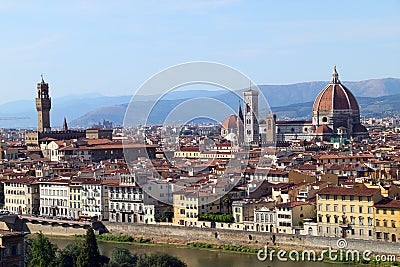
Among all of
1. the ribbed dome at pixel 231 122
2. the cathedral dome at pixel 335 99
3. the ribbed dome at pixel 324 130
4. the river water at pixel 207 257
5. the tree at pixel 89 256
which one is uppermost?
the cathedral dome at pixel 335 99

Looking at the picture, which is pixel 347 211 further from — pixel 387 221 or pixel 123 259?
pixel 123 259

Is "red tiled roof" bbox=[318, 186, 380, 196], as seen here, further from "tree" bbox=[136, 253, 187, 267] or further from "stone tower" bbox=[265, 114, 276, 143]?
"stone tower" bbox=[265, 114, 276, 143]

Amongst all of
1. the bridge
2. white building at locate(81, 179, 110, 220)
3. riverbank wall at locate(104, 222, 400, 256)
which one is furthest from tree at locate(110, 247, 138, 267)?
white building at locate(81, 179, 110, 220)

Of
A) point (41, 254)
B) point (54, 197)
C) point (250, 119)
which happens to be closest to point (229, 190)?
point (54, 197)

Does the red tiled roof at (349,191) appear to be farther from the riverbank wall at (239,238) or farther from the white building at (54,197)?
the white building at (54,197)

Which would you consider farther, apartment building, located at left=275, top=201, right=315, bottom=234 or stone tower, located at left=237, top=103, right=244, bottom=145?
stone tower, located at left=237, top=103, right=244, bottom=145

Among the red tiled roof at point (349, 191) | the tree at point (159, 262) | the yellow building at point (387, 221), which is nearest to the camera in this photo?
the tree at point (159, 262)

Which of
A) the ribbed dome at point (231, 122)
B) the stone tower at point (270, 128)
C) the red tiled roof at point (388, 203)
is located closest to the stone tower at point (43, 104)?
the ribbed dome at point (231, 122)
